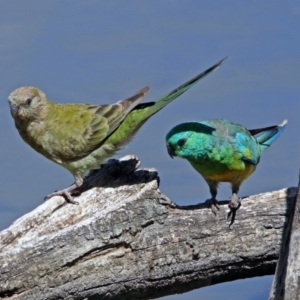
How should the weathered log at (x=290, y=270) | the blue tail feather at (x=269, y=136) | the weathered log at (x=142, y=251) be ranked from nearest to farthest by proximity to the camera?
the weathered log at (x=290, y=270) → the weathered log at (x=142, y=251) → the blue tail feather at (x=269, y=136)

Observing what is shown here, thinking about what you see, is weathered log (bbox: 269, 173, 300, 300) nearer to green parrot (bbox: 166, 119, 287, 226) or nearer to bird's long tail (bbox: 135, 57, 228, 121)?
green parrot (bbox: 166, 119, 287, 226)

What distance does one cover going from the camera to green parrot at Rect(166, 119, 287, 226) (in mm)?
5520

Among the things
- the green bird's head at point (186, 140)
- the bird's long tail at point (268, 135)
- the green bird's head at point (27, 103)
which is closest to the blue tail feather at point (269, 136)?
the bird's long tail at point (268, 135)

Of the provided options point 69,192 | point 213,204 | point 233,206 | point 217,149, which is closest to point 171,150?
point 217,149

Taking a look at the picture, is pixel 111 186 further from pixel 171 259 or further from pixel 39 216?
pixel 171 259

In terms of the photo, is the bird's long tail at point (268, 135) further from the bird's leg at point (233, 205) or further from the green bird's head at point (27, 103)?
the green bird's head at point (27, 103)

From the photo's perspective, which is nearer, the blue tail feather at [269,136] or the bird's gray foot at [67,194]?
the bird's gray foot at [67,194]

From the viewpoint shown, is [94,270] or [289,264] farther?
[94,270]

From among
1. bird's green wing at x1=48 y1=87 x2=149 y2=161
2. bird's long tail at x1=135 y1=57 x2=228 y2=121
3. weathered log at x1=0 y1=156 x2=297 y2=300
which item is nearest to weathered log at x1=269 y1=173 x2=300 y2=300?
weathered log at x1=0 y1=156 x2=297 y2=300

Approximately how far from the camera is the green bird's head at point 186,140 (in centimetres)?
547

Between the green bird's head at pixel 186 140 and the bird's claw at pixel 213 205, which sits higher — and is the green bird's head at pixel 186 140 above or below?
above

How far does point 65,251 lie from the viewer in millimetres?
4367

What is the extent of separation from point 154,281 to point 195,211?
554 mm

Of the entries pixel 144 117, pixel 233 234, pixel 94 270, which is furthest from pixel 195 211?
pixel 144 117
